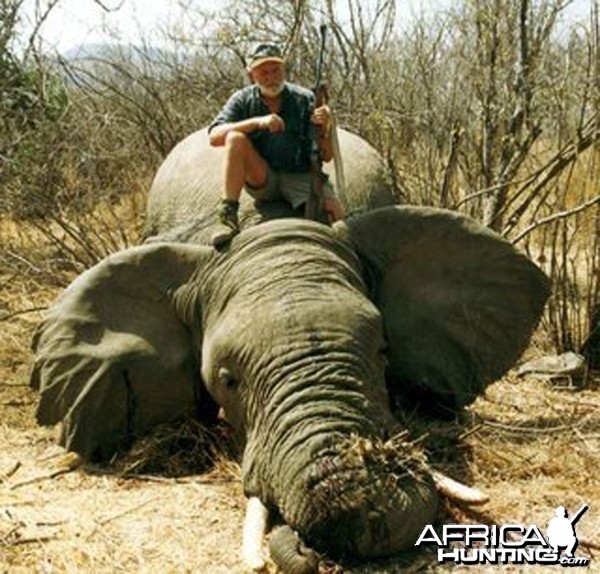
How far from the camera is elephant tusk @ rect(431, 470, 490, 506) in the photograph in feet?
14.8

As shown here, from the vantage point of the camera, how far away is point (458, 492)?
15.0 ft

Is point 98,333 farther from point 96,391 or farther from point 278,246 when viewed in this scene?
point 278,246

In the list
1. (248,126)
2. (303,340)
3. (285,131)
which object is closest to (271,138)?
(285,131)

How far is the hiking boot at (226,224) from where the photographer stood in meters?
5.68

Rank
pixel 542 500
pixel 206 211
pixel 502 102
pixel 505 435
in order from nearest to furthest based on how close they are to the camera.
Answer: pixel 542 500
pixel 505 435
pixel 206 211
pixel 502 102

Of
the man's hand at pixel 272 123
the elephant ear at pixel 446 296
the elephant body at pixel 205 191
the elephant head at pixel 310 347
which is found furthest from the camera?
the elephant body at pixel 205 191

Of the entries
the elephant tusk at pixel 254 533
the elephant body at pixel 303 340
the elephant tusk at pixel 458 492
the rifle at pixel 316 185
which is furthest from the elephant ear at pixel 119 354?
the elephant tusk at pixel 458 492

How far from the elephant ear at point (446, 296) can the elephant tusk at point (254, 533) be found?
5.06ft

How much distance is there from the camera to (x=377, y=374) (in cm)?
485

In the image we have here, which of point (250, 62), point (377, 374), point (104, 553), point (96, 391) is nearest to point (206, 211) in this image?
point (250, 62)

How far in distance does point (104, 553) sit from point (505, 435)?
226 cm

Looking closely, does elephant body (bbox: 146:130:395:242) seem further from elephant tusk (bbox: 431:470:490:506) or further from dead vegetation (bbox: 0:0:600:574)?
elephant tusk (bbox: 431:470:490:506)

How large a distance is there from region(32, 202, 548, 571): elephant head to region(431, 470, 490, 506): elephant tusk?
0.23m

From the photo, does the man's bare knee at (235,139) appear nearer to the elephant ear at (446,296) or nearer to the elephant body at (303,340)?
the elephant body at (303,340)
